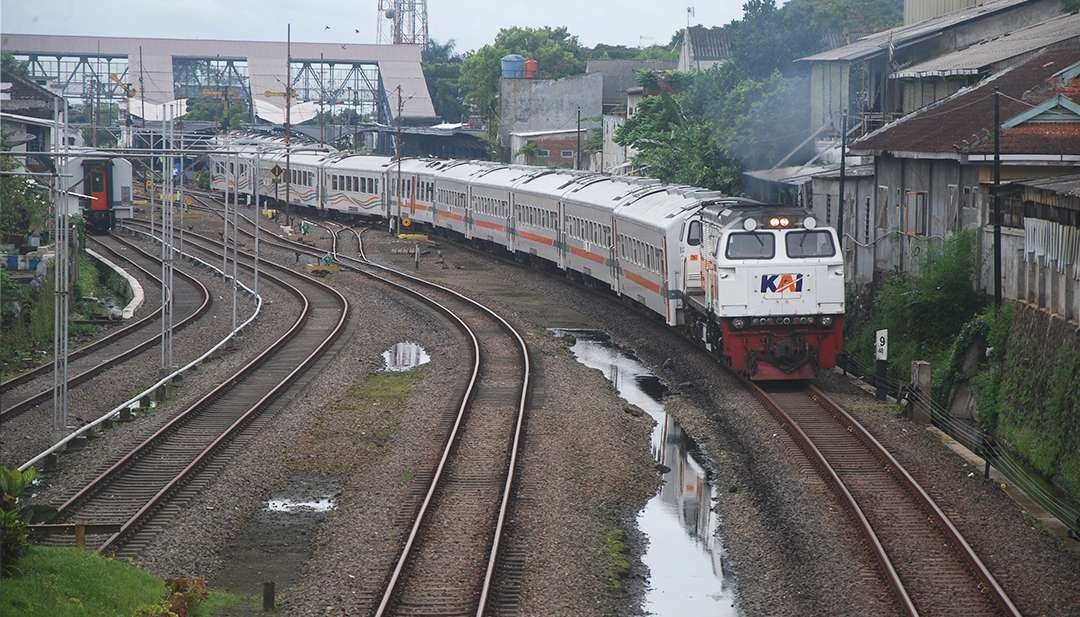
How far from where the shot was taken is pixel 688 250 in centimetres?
2662

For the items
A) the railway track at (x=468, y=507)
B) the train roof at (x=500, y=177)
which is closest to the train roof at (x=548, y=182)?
the train roof at (x=500, y=177)

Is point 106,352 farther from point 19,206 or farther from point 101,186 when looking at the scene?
point 101,186

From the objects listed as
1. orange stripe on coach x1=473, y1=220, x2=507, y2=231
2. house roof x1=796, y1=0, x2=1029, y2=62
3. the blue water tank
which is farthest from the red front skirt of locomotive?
the blue water tank

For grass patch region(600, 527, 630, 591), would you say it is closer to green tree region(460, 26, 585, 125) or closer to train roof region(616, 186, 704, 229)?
train roof region(616, 186, 704, 229)

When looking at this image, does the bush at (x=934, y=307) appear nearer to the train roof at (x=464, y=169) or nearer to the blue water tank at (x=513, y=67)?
the train roof at (x=464, y=169)

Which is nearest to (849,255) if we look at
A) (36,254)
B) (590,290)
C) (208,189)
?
(590,290)

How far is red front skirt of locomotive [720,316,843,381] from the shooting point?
23.1 meters

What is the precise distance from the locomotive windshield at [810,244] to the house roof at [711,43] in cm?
5788

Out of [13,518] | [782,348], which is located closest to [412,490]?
[13,518]

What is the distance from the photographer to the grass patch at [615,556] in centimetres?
1414

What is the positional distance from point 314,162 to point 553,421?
48447 millimetres

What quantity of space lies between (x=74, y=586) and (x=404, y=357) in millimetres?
16694

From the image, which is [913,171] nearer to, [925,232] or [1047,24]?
[925,232]

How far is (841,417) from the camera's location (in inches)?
825
